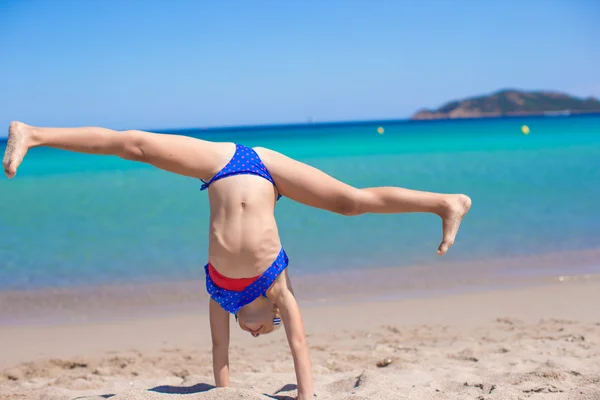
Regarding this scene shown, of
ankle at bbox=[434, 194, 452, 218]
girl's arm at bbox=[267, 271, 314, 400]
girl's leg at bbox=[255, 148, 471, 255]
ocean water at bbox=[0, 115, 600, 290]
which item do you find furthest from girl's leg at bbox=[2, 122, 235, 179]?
ocean water at bbox=[0, 115, 600, 290]

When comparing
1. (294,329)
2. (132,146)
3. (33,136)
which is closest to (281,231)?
(294,329)

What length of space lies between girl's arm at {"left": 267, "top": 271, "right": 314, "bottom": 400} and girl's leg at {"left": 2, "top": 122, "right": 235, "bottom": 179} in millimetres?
703

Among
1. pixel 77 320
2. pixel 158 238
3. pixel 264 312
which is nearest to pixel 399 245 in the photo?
pixel 158 238

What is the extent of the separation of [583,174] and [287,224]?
1100cm

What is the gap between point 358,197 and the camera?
3332 millimetres

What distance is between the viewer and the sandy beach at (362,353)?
388 cm

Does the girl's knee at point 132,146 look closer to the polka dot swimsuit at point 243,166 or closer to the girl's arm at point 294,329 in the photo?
the polka dot swimsuit at point 243,166

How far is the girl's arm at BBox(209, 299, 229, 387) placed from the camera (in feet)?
11.7

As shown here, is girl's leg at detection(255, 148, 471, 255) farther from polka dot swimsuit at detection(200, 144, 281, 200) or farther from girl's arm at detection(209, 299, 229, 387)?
girl's arm at detection(209, 299, 229, 387)

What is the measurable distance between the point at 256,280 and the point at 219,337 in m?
0.45

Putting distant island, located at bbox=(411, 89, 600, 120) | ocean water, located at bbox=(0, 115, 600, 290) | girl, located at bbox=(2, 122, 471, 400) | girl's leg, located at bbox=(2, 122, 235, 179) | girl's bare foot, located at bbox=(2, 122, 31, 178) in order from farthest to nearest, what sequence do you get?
distant island, located at bbox=(411, 89, 600, 120), ocean water, located at bbox=(0, 115, 600, 290), girl, located at bbox=(2, 122, 471, 400), girl's leg, located at bbox=(2, 122, 235, 179), girl's bare foot, located at bbox=(2, 122, 31, 178)

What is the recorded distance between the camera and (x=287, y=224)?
1040 centimetres

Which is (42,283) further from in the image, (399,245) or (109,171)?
(109,171)

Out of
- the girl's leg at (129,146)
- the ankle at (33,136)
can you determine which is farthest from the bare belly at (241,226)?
the ankle at (33,136)
